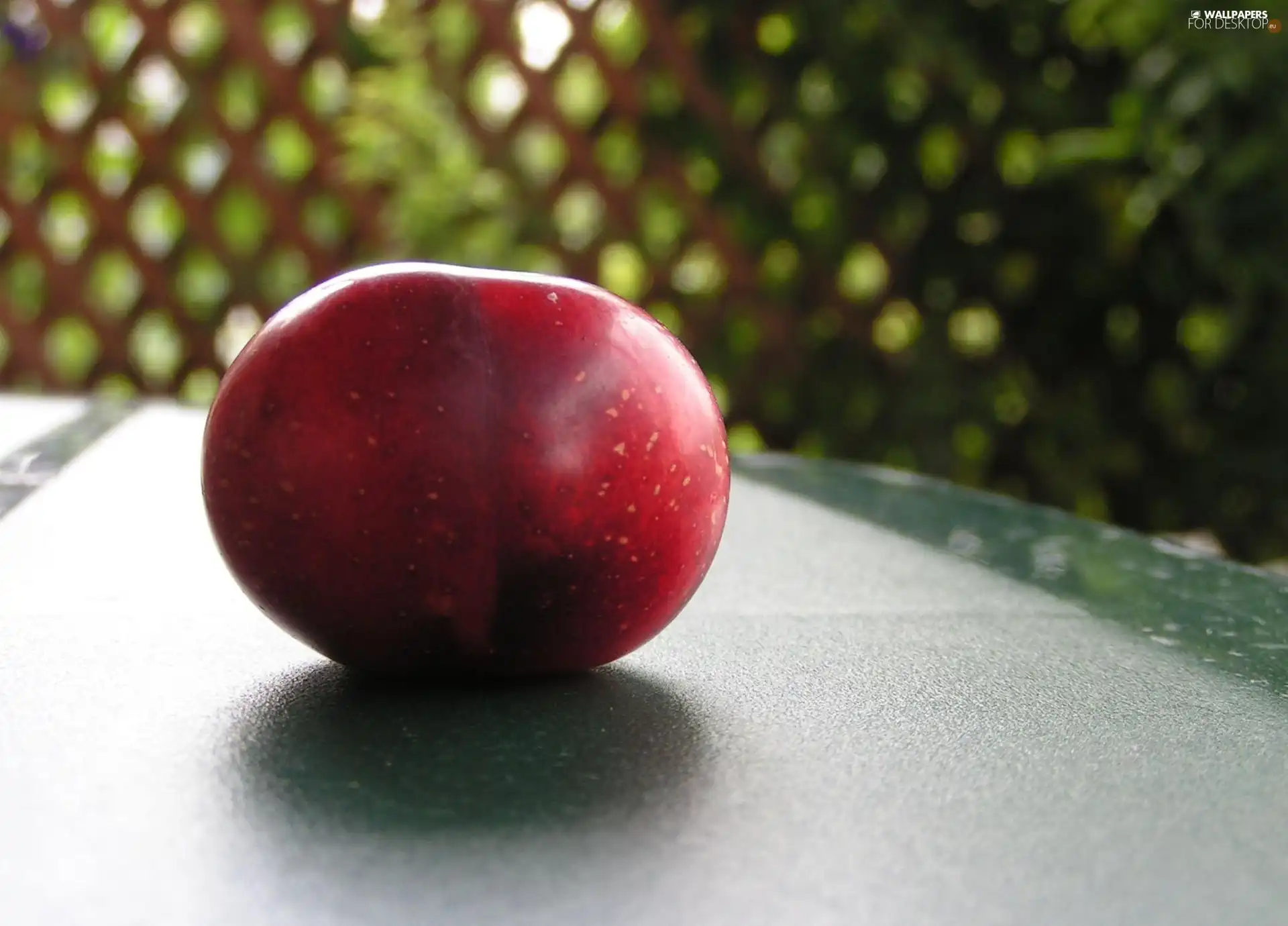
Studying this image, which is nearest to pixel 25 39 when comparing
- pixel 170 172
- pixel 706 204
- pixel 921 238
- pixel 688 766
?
pixel 170 172

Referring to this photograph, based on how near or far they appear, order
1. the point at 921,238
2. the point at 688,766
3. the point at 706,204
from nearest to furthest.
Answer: the point at 688,766 → the point at 921,238 → the point at 706,204

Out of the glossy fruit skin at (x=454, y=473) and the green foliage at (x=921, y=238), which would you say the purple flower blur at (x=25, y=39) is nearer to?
the green foliage at (x=921, y=238)

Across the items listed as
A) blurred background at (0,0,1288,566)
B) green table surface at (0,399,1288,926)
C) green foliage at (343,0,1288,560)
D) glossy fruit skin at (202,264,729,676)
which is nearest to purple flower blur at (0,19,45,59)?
blurred background at (0,0,1288,566)

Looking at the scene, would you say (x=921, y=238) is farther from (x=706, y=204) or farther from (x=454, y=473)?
(x=454, y=473)

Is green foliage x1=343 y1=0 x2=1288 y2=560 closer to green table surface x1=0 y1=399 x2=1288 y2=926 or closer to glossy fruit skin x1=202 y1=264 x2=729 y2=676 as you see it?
green table surface x1=0 y1=399 x2=1288 y2=926

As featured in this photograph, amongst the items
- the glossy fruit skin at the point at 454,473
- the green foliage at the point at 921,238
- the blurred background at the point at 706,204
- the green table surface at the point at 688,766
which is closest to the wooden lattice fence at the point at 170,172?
the blurred background at the point at 706,204
